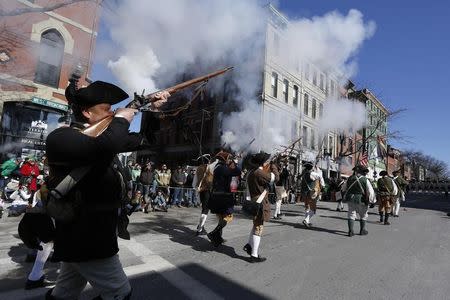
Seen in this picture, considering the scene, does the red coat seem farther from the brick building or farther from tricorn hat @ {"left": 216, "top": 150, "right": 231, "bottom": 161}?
tricorn hat @ {"left": 216, "top": 150, "right": 231, "bottom": 161}

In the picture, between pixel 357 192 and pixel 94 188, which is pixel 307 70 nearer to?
pixel 357 192

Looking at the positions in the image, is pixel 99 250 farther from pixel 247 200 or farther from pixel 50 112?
pixel 50 112

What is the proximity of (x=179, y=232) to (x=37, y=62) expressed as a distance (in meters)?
9.06

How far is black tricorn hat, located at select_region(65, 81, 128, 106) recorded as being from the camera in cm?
218

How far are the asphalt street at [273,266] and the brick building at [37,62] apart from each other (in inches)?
225

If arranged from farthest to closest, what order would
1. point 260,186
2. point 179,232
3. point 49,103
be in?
point 49,103
point 179,232
point 260,186

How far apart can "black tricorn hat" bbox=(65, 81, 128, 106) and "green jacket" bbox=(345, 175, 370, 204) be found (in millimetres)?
7541

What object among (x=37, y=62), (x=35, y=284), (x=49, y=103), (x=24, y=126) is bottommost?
(x=35, y=284)

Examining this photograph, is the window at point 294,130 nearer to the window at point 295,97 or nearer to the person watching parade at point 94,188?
the window at point 295,97

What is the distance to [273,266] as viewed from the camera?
17.5 feet

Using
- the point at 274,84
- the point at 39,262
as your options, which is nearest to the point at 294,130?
the point at 274,84

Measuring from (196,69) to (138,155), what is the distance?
20635 millimetres

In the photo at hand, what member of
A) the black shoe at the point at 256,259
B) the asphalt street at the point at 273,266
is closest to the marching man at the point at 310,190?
the asphalt street at the point at 273,266

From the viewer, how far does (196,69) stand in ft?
46.4
